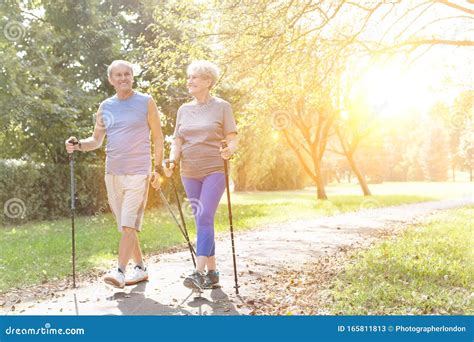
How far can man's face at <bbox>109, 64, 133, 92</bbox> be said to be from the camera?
16.4 feet

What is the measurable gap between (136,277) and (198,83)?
81.3 inches

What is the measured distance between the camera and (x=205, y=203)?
503cm

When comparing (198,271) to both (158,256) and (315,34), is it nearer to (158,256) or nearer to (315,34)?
(158,256)

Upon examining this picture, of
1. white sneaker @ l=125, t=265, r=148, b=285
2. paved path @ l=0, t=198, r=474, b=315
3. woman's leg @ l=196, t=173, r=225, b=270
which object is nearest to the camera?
paved path @ l=0, t=198, r=474, b=315

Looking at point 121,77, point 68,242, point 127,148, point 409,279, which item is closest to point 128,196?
point 127,148

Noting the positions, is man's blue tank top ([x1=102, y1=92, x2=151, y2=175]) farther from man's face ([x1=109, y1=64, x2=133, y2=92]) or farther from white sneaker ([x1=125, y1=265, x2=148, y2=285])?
white sneaker ([x1=125, y1=265, x2=148, y2=285])

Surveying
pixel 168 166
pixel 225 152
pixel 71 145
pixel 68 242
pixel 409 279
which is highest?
pixel 71 145

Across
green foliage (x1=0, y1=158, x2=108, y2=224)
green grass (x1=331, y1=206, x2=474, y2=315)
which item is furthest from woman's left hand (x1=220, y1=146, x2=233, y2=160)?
green foliage (x1=0, y1=158, x2=108, y2=224)

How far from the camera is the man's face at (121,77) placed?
5.01 meters

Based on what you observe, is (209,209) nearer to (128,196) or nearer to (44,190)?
(128,196)

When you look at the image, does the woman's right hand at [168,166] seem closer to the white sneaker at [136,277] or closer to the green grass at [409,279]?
the white sneaker at [136,277]

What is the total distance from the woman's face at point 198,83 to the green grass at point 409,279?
2.32 metres

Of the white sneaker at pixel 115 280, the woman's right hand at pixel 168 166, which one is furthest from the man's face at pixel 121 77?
the white sneaker at pixel 115 280

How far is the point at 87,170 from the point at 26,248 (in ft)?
21.8
